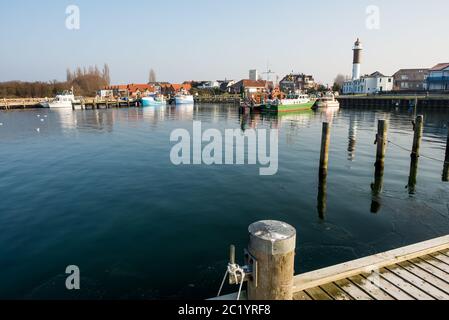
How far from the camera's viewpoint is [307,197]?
13250 millimetres

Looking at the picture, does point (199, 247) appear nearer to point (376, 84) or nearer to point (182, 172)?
point (182, 172)

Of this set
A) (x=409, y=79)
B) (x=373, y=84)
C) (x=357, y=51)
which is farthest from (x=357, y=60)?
(x=409, y=79)

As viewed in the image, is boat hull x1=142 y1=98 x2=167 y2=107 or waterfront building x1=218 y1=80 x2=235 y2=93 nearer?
boat hull x1=142 y1=98 x2=167 y2=107

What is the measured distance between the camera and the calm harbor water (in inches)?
312

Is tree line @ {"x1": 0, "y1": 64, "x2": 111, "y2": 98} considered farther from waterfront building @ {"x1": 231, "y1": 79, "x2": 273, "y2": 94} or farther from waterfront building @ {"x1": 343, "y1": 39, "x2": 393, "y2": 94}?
waterfront building @ {"x1": 343, "y1": 39, "x2": 393, "y2": 94}

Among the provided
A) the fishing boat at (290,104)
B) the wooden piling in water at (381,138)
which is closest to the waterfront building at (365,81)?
the fishing boat at (290,104)

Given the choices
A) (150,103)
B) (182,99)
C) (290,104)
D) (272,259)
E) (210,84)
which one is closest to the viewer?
(272,259)

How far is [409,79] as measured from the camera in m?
112

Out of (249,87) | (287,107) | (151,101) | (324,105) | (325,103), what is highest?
(249,87)

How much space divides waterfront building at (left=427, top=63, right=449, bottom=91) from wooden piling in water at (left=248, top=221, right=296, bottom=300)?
106 metres

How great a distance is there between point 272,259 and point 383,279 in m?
2.57

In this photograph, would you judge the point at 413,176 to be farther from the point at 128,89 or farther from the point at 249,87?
the point at 128,89

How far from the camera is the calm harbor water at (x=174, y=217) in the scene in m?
7.92

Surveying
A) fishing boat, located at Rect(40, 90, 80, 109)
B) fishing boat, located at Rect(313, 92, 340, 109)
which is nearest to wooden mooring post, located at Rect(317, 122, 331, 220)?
fishing boat, located at Rect(313, 92, 340, 109)
